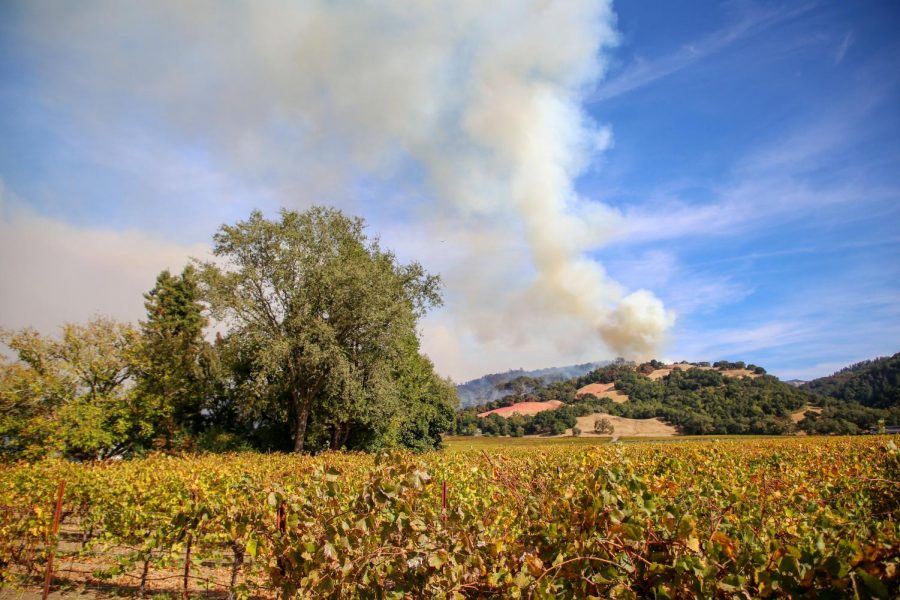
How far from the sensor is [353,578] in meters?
2.97

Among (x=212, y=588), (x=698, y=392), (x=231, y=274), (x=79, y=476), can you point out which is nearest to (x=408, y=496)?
(x=212, y=588)

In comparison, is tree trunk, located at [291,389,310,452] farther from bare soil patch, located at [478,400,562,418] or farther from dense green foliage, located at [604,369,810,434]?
bare soil patch, located at [478,400,562,418]

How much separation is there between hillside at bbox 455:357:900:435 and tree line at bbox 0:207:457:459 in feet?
157

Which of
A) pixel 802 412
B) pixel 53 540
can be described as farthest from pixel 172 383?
pixel 802 412

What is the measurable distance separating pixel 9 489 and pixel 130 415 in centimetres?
1599

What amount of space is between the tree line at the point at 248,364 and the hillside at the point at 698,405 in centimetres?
4780

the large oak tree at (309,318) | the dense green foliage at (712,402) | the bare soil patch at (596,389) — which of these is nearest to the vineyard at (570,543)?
the large oak tree at (309,318)

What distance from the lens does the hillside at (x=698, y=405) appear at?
259 ft

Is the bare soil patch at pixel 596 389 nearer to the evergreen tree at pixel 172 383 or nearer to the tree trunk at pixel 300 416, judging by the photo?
the tree trunk at pixel 300 416

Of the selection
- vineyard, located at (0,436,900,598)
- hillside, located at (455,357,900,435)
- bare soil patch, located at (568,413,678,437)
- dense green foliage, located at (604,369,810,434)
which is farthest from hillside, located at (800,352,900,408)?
vineyard, located at (0,436,900,598)

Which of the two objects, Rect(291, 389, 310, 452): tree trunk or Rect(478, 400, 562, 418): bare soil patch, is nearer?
Rect(291, 389, 310, 452): tree trunk

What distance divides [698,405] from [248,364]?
10846 cm

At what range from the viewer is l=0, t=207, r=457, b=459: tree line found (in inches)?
878

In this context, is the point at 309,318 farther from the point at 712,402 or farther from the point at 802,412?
the point at 712,402
